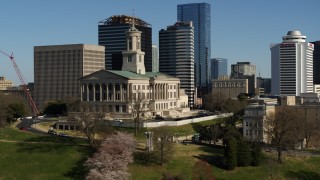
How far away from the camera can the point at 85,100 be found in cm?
16412

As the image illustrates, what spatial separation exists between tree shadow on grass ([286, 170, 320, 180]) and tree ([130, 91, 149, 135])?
139 ft

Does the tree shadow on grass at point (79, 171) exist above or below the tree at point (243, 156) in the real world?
below

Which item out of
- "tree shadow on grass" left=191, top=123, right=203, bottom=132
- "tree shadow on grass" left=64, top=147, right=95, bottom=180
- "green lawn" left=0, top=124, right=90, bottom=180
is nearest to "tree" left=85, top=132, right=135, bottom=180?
"tree shadow on grass" left=64, top=147, right=95, bottom=180

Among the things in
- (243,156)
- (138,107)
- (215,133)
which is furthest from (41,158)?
(243,156)

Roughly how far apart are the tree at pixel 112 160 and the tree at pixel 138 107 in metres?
28.3

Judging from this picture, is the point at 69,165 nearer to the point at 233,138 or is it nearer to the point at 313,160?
the point at 233,138

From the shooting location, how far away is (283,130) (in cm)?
10688

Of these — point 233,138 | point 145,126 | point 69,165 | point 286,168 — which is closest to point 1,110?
point 145,126

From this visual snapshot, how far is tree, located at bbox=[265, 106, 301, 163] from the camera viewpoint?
107 metres

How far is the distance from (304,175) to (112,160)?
122 feet

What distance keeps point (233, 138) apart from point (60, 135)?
4367 cm

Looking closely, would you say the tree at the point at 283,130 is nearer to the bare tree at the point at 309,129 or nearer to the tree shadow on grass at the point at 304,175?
the bare tree at the point at 309,129

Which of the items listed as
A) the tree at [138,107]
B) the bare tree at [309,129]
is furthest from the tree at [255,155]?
the tree at [138,107]

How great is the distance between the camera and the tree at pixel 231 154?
95863 millimetres
